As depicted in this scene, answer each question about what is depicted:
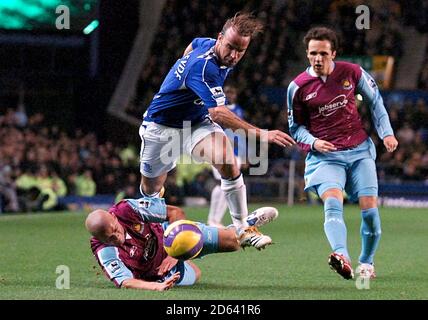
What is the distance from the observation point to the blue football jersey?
791 cm

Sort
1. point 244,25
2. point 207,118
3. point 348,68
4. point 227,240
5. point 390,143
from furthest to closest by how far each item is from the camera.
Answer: point 207,118 < point 348,68 < point 390,143 < point 244,25 < point 227,240

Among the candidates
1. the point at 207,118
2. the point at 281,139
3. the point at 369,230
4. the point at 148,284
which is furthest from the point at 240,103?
the point at 148,284

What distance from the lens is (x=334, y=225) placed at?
8.02m

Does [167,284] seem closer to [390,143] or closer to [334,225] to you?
[334,225]

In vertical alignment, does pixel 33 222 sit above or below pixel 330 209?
below

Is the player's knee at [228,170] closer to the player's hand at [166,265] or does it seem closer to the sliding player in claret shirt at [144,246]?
the sliding player in claret shirt at [144,246]

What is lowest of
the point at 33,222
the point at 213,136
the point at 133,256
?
the point at 33,222

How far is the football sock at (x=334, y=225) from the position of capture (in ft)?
25.8

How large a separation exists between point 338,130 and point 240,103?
52.5 ft

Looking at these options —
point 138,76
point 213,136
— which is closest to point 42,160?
point 138,76

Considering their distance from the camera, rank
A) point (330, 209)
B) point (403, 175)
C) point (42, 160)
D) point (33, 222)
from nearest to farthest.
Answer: point (330, 209)
point (33, 222)
point (42, 160)
point (403, 175)

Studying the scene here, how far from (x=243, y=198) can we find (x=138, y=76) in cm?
1817

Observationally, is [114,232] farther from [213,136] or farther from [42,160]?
[42,160]

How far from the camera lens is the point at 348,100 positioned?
8383mm
